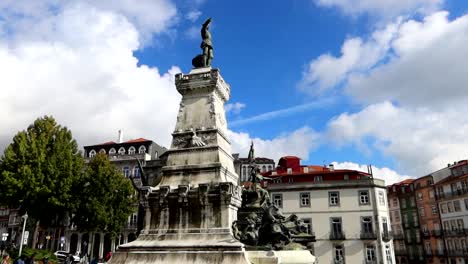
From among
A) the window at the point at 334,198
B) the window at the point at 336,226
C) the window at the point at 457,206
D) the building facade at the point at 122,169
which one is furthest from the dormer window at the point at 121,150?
the window at the point at 457,206

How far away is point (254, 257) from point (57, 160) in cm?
2418

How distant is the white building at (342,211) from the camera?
38.7 meters

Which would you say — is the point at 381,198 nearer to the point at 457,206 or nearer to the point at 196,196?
the point at 457,206

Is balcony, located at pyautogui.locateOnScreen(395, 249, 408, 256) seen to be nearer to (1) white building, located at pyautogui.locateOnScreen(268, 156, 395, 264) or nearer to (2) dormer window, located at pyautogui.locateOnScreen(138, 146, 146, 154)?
(1) white building, located at pyautogui.locateOnScreen(268, 156, 395, 264)

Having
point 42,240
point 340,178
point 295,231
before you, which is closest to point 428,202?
point 340,178

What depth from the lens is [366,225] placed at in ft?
130

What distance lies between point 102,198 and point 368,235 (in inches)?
1161

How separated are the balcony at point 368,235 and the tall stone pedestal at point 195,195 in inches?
1098

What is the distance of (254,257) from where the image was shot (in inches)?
516

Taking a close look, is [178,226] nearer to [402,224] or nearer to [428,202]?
[428,202]

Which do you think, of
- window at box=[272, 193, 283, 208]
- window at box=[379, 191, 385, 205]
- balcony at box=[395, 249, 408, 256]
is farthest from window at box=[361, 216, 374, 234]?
balcony at box=[395, 249, 408, 256]

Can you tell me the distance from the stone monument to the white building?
26.6m

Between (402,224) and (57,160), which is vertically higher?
(57,160)

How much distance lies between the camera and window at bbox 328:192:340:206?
1619 inches
